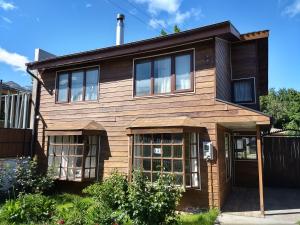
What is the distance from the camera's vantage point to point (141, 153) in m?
8.10

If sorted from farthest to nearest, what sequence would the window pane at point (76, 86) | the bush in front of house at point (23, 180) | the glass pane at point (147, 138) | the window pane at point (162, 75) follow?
the window pane at point (76, 86) → the bush in front of house at point (23, 180) → the window pane at point (162, 75) → the glass pane at point (147, 138)

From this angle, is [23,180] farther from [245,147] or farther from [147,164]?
[245,147]

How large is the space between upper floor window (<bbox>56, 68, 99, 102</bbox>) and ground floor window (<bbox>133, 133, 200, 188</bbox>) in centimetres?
315

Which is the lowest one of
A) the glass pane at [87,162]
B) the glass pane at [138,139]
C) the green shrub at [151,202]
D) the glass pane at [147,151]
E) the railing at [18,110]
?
the green shrub at [151,202]

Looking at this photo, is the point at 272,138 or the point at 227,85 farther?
the point at 272,138

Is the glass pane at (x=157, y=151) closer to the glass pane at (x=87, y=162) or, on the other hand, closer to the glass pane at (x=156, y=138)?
the glass pane at (x=156, y=138)

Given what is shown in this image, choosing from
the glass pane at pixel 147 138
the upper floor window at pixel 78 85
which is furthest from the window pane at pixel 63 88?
the glass pane at pixel 147 138

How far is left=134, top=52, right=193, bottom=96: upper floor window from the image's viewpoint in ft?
26.9

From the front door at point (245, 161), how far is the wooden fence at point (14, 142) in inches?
321

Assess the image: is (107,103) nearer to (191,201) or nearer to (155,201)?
(191,201)

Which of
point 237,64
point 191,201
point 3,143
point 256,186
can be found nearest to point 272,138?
point 256,186

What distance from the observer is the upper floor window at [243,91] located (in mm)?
9906

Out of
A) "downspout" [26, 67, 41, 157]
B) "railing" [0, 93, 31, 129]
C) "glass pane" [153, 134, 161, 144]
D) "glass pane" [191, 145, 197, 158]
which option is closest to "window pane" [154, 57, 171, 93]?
"glass pane" [153, 134, 161, 144]

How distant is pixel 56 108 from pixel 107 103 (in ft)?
7.85
